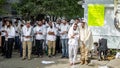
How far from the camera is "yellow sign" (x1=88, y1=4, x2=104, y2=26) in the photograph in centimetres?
2106

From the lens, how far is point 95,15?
21172 mm

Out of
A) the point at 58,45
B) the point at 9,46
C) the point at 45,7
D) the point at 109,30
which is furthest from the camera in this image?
the point at 45,7

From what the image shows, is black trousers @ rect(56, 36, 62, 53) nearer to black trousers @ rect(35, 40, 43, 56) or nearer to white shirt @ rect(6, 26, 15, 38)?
black trousers @ rect(35, 40, 43, 56)

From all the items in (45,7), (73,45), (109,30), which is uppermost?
(45,7)

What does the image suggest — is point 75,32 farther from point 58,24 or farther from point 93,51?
point 58,24

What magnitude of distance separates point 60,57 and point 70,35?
3.26 m

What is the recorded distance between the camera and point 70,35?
17141 millimetres

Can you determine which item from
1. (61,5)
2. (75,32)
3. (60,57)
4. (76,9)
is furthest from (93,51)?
(76,9)

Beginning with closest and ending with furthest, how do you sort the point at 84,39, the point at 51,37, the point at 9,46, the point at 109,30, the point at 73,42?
the point at 73,42 < the point at 84,39 < the point at 9,46 < the point at 51,37 < the point at 109,30

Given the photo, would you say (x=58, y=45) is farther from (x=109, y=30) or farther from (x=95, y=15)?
(x=109, y=30)

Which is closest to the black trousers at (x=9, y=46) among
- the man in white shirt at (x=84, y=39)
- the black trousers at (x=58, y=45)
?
the black trousers at (x=58, y=45)

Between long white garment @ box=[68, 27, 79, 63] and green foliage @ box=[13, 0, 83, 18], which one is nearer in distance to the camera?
long white garment @ box=[68, 27, 79, 63]

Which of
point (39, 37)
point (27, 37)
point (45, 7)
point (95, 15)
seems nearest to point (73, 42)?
point (27, 37)

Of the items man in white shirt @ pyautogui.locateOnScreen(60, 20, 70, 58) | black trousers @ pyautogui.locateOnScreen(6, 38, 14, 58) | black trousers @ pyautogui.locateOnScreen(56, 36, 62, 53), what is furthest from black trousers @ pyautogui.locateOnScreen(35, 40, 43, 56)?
black trousers @ pyautogui.locateOnScreen(56, 36, 62, 53)
